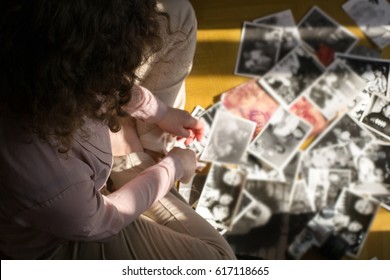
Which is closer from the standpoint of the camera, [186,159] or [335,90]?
[186,159]

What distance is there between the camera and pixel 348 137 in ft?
3.95

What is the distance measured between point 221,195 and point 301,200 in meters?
0.22

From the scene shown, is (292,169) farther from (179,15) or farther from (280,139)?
(179,15)

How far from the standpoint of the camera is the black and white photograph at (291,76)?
4.07 feet

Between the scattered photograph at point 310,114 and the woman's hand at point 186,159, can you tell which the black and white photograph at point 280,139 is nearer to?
the scattered photograph at point 310,114

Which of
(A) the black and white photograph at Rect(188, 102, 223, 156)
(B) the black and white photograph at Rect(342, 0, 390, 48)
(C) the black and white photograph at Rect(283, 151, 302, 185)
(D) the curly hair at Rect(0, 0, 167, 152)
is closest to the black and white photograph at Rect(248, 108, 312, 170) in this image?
(C) the black and white photograph at Rect(283, 151, 302, 185)

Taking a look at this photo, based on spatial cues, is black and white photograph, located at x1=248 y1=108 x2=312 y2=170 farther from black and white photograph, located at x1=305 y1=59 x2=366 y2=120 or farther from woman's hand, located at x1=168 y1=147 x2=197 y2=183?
woman's hand, located at x1=168 y1=147 x2=197 y2=183

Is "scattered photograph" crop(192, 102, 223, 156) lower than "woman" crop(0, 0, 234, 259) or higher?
lower

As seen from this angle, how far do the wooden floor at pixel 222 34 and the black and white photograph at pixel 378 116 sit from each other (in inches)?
5.8

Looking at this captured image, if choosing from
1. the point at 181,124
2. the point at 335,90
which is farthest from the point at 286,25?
the point at 181,124

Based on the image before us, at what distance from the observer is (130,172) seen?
3.28 ft

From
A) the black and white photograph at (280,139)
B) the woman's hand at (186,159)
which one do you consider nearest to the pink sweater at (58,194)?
the woman's hand at (186,159)

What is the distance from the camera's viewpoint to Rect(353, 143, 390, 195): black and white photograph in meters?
1.18

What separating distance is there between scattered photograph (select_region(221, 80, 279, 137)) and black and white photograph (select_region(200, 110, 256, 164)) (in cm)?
2
